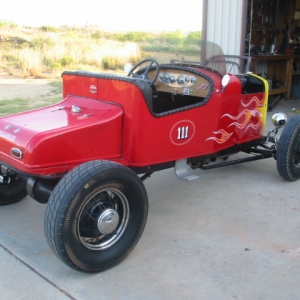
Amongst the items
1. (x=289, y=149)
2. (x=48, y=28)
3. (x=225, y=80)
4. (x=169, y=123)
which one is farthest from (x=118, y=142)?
(x=48, y=28)

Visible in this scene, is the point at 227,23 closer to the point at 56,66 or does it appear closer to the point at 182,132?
the point at 182,132

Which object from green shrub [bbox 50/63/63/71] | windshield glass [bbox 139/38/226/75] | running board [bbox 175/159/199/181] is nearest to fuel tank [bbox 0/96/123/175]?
running board [bbox 175/159/199/181]

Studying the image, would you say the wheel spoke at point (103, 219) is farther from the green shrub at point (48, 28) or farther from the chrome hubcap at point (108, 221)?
the green shrub at point (48, 28)

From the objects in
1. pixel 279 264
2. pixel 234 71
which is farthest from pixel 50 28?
pixel 279 264

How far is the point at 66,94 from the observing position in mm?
4062

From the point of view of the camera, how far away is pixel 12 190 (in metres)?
4.11

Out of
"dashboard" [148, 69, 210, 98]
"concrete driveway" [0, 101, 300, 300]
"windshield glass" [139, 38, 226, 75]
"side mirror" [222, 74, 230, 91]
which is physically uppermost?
"windshield glass" [139, 38, 226, 75]

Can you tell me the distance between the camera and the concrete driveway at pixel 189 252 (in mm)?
2787

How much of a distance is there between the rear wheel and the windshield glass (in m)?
2.06

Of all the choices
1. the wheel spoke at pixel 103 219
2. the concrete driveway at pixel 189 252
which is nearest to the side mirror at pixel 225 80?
the concrete driveway at pixel 189 252

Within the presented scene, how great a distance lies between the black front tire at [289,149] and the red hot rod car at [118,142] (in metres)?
0.01

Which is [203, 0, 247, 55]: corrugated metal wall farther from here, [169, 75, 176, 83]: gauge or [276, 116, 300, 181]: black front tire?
[169, 75, 176, 83]: gauge

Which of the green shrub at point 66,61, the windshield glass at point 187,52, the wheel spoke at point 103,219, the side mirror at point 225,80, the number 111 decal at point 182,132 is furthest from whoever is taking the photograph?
the green shrub at point 66,61

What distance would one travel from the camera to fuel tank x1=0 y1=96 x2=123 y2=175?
308 cm
